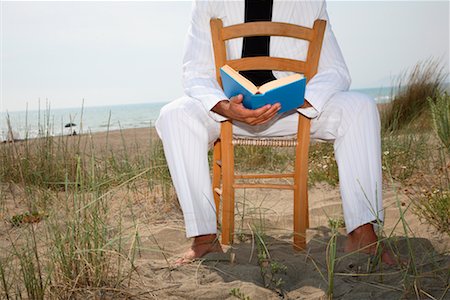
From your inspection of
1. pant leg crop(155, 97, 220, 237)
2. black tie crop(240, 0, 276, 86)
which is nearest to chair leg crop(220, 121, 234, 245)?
pant leg crop(155, 97, 220, 237)

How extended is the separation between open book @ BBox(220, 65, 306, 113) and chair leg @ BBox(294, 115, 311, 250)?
0.22 metres

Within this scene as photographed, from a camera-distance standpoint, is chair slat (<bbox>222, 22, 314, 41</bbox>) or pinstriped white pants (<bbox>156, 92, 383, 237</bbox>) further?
chair slat (<bbox>222, 22, 314, 41</bbox>)

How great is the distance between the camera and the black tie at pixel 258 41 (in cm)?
267

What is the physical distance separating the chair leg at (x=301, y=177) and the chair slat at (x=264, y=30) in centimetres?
40

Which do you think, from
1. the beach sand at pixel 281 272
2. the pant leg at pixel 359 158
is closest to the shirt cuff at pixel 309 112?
the pant leg at pixel 359 158

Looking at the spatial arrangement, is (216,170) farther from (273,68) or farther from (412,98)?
(412,98)

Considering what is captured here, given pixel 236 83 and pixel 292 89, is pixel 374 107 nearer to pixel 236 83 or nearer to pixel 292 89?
pixel 292 89

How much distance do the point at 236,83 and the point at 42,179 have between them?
2.28 m

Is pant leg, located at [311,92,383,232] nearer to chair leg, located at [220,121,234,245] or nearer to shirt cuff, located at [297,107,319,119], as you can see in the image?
shirt cuff, located at [297,107,319,119]

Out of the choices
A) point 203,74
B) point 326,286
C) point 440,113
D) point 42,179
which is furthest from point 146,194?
point 440,113

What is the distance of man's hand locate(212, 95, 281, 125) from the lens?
2.13 m

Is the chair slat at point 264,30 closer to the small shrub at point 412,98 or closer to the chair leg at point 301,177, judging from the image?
the chair leg at point 301,177

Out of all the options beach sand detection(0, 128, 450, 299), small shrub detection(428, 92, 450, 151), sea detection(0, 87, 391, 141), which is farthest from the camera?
small shrub detection(428, 92, 450, 151)

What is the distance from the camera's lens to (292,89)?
81.6 inches
